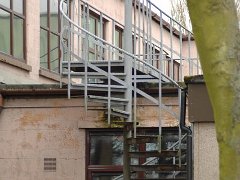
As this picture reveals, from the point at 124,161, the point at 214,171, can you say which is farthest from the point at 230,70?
the point at 124,161

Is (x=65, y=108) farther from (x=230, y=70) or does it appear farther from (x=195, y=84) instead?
(x=230, y=70)

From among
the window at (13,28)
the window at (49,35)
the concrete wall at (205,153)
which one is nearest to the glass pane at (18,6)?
the window at (13,28)

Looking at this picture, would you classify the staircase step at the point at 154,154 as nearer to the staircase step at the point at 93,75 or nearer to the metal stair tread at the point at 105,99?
the metal stair tread at the point at 105,99

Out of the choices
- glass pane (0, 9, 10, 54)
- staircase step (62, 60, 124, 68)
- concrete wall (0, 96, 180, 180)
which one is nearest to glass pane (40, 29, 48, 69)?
glass pane (0, 9, 10, 54)

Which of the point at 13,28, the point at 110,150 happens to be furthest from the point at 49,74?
the point at 110,150

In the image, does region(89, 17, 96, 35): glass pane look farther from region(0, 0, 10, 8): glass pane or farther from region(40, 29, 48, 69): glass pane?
region(0, 0, 10, 8): glass pane

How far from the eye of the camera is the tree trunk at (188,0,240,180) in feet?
15.6

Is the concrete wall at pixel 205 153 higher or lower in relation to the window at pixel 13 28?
lower

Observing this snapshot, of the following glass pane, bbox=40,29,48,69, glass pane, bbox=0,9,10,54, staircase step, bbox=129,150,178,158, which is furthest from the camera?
glass pane, bbox=40,29,48,69

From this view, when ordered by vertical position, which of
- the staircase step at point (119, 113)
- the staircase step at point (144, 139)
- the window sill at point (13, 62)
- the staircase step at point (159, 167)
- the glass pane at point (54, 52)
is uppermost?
the glass pane at point (54, 52)

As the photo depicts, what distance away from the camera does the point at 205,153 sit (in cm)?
857

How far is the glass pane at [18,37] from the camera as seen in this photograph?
16094 mm

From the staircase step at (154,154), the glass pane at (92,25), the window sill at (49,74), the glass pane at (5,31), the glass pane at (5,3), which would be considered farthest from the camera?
the glass pane at (92,25)

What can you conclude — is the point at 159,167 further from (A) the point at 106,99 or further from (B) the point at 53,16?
(B) the point at 53,16
